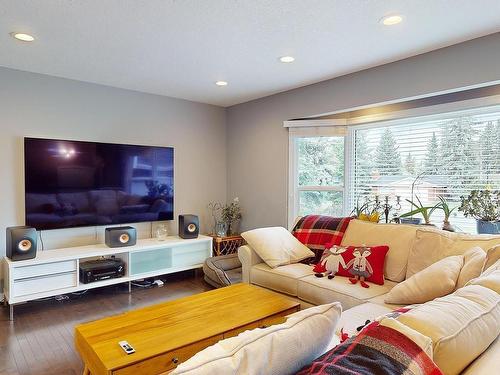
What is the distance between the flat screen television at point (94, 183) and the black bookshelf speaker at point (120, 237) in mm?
243

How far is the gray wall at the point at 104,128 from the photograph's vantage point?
3410 millimetres

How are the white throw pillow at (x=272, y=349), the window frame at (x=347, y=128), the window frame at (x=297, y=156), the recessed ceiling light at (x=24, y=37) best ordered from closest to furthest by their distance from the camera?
1. the white throw pillow at (x=272, y=349)
2. the recessed ceiling light at (x=24, y=37)
3. the window frame at (x=347, y=128)
4. the window frame at (x=297, y=156)

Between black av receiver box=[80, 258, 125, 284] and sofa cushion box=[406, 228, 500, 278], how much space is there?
9.33ft

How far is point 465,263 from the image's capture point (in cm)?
197

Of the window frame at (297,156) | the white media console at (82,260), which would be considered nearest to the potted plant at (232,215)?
the white media console at (82,260)

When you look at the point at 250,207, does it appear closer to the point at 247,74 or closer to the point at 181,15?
the point at 247,74

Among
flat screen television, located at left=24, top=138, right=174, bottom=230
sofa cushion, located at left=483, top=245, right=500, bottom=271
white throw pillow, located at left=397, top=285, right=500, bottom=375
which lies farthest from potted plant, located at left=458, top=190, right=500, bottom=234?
flat screen television, located at left=24, top=138, right=174, bottom=230

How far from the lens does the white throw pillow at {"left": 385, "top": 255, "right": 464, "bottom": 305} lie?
1870 mm

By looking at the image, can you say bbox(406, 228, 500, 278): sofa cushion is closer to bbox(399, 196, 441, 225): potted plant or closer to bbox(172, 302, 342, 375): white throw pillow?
bbox(399, 196, 441, 225): potted plant

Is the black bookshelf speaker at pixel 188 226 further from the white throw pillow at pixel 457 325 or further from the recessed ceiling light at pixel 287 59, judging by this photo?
the white throw pillow at pixel 457 325

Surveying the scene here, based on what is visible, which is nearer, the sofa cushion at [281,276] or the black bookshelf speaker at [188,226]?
the sofa cushion at [281,276]

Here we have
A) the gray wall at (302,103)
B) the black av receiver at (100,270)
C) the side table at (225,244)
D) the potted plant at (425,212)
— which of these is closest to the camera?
the gray wall at (302,103)

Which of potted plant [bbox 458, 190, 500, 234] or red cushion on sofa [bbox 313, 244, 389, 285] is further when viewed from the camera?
potted plant [bbox 458, 190, 500, 234]

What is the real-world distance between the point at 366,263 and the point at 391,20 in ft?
5.79
